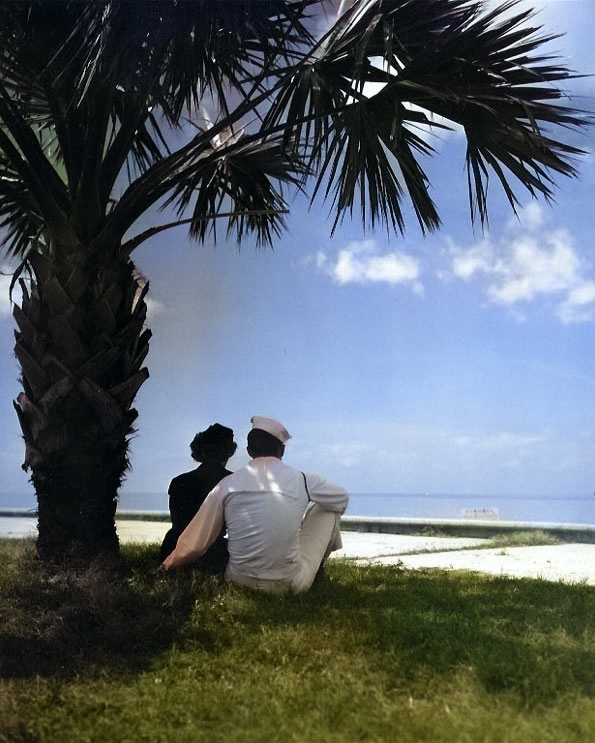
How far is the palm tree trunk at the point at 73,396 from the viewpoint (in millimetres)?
3725

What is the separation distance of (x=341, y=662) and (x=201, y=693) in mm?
478

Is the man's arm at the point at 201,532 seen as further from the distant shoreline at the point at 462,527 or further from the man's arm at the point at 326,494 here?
the distant shoreline at the point at 462,527

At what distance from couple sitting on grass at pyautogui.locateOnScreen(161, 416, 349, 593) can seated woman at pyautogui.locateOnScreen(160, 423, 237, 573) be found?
0.49 metres

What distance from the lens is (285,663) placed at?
2391 mm

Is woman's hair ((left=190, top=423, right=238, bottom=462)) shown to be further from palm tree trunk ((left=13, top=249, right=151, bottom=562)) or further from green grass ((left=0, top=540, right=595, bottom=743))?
green grass ((left=0, top=540, right=595, bottom=743))

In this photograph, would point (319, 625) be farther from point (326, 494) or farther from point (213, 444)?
point (213, 444)

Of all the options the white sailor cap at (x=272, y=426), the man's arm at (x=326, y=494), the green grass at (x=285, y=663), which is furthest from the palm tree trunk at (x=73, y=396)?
the man's arm at (x=326, y=494)

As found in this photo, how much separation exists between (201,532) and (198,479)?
0.73m

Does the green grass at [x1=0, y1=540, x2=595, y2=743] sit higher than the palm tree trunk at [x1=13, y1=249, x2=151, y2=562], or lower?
lower

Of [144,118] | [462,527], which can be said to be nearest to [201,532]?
[144,118]

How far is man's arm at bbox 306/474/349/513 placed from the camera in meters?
3.51

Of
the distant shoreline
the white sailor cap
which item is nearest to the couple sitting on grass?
the white sailor cap

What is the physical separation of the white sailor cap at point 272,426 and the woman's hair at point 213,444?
0.56 metres

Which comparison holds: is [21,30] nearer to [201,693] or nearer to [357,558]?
[201,693]
